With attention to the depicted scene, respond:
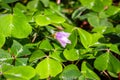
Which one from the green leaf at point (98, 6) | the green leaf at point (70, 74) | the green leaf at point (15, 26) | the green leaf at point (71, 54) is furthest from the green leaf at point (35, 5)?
the green leaf at point (70, 74)

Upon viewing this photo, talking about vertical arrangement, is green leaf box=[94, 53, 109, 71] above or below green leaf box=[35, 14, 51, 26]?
below

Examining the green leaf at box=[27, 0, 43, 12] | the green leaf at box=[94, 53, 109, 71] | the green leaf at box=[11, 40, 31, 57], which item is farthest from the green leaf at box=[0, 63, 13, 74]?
the green leaf at box=[27, 0, 43, 12]

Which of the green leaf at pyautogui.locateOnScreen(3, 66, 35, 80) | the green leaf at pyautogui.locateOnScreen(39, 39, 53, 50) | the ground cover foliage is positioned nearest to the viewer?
the green leaf at pyautogui.locateOnScreen(3, 66, 35, 80)

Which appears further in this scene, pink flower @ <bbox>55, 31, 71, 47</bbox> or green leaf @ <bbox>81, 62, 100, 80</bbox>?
A: pink flower @ <bbox>55, 31, 71, 47</bbox>

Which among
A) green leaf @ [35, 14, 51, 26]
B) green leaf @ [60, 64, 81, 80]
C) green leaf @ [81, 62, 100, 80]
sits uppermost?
green leaf @ [35, 14, 51, 26]

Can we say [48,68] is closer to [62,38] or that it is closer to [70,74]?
[70,74]

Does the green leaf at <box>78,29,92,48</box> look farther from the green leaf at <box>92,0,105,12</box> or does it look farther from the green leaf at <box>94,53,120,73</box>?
the green leaf at <box>92,0,105,12</box>

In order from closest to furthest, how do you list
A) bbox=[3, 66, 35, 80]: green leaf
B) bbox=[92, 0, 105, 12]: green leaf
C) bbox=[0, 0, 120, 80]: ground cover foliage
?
1. bbox=[3, 66, 35, 80]: green leaf
2. bbox=[0, 0, 120, 80]: ground cover foliage
3. bbox=[92, 0, 105, 12]: green leaf

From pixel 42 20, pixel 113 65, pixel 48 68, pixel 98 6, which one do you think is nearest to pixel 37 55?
pixel 48 68
